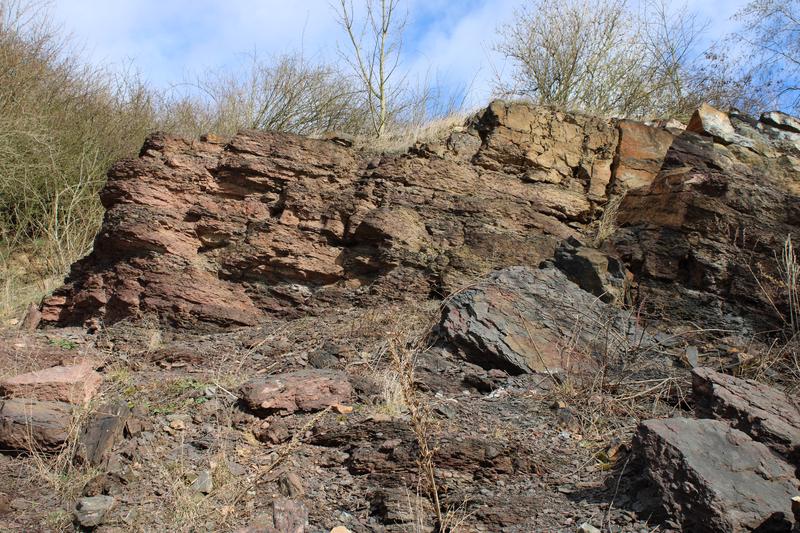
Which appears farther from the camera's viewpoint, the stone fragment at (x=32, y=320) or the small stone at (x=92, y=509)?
the stone fragment at (x=32, y=320)

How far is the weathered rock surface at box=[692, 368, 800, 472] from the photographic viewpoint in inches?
141

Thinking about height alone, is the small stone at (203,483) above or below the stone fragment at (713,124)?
below

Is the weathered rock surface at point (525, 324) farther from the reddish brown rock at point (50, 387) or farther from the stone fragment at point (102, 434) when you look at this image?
the reddish brown rock at point (50, 387)

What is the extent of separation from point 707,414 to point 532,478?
1077mm

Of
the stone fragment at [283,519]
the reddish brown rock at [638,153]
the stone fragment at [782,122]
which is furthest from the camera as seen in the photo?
the stone fragment at [782,122]

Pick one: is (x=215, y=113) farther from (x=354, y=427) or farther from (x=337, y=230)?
(x=354, y=427)

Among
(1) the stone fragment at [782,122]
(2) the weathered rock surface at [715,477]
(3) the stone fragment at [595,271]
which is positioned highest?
(1) the stone fragment at [782,122]

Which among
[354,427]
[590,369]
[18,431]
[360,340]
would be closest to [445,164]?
[360,340]

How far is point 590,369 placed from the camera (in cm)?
513

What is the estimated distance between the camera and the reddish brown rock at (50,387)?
4324mm

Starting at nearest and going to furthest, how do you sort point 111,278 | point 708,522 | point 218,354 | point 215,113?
point 708,522 < point 218,354 < point 111,278 < point 215,113

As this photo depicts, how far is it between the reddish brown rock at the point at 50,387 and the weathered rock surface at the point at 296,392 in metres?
0.96

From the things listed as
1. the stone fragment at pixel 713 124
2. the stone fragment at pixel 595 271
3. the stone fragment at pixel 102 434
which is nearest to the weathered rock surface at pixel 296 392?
the stone fragment at pixel 102 434

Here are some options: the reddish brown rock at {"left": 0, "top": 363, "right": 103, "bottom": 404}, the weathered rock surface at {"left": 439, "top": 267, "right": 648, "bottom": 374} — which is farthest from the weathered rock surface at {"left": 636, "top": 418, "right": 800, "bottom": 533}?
the reddish brown rock at {"left": 0, "top": 363, "right": 103, "bottom": 404}
